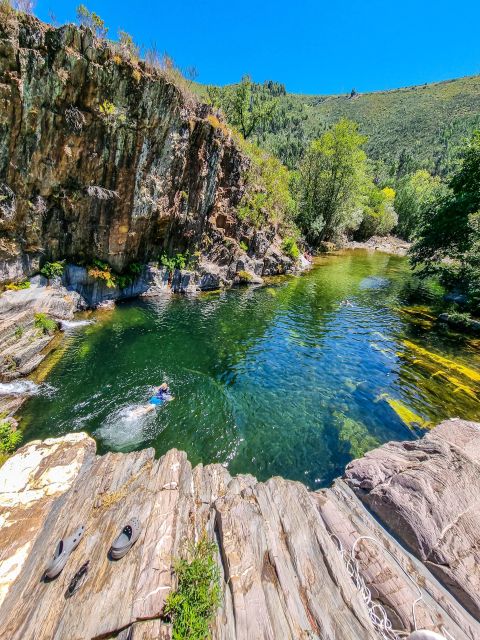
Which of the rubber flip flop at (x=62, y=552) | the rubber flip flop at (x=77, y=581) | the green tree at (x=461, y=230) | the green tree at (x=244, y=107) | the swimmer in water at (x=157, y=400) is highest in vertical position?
the green tree at (x=244, y=107)

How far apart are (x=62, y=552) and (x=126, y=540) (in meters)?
1.17

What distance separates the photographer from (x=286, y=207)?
41125 mm

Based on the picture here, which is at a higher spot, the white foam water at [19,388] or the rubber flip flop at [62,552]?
the rubber flip flop at [62,552]

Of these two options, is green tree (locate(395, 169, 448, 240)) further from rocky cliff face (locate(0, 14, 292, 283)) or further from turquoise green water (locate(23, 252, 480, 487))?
rocky cliff face (locate(0, 14, 292, 283))

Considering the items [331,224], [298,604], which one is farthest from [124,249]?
[331,224]

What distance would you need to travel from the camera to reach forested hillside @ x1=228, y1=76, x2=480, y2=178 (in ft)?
370

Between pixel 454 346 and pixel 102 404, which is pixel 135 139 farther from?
pixel 454 346

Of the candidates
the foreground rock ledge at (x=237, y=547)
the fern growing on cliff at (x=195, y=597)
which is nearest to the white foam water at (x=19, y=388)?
the foreground rock ledge at (x=237, y=547)

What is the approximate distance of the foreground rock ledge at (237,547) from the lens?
13.1 feet

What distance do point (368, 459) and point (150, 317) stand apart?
16501 millimetres

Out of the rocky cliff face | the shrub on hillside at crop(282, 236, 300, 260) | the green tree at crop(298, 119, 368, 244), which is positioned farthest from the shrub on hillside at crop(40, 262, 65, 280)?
the green tree at crop(298, 119, 368, 244)

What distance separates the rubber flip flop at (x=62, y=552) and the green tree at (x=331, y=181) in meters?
48.7

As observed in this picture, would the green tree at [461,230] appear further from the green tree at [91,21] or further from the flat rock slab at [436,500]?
the green tree at [91,21]

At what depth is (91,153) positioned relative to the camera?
18031 millimetres
